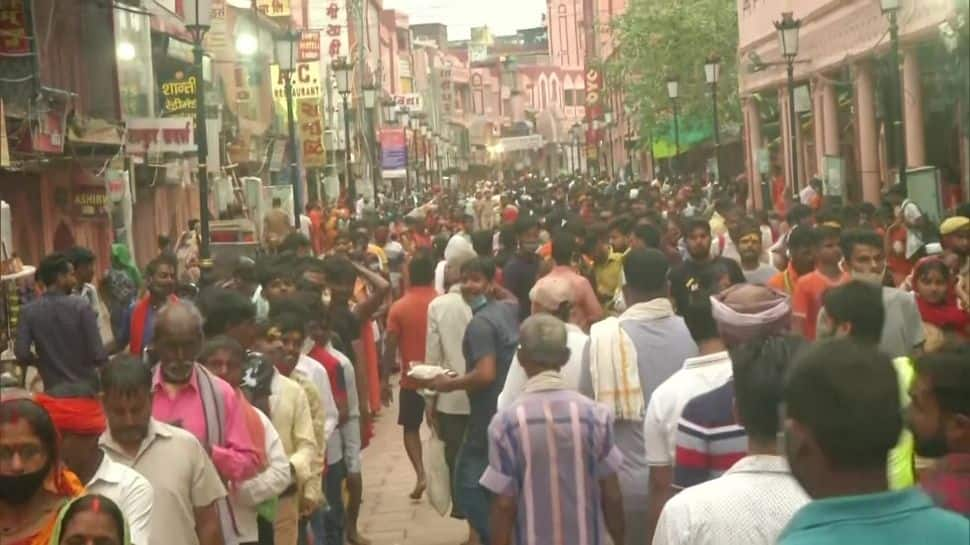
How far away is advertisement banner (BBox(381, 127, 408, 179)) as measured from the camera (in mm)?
71500

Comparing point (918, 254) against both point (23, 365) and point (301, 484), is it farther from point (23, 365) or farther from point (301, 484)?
point (301, 484)

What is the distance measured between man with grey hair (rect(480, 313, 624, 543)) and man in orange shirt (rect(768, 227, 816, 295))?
4.54 metres

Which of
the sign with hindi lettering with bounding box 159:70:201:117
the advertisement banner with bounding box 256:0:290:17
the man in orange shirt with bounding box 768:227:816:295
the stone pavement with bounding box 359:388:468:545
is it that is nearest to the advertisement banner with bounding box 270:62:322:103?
the advertisement banner with bounding box 256:0:290:17

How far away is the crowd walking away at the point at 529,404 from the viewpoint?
189 inches

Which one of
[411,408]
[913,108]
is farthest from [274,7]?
[411,408]

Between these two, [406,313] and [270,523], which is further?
[406,313]

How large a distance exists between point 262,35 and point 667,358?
44958mm

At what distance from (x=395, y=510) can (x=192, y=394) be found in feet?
22.2

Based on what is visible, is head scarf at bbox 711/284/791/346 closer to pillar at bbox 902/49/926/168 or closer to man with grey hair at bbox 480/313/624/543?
man with grey hair at bbox 480/313/624/543

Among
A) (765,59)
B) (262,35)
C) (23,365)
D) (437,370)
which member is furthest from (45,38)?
(262,35)

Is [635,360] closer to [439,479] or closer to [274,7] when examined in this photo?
[439,479]

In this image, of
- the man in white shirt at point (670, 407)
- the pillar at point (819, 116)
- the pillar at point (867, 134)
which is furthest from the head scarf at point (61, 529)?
the pillar at point (819, 116)

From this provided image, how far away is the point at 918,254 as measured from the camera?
15.5m

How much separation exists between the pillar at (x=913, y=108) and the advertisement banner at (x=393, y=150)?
4211cm
